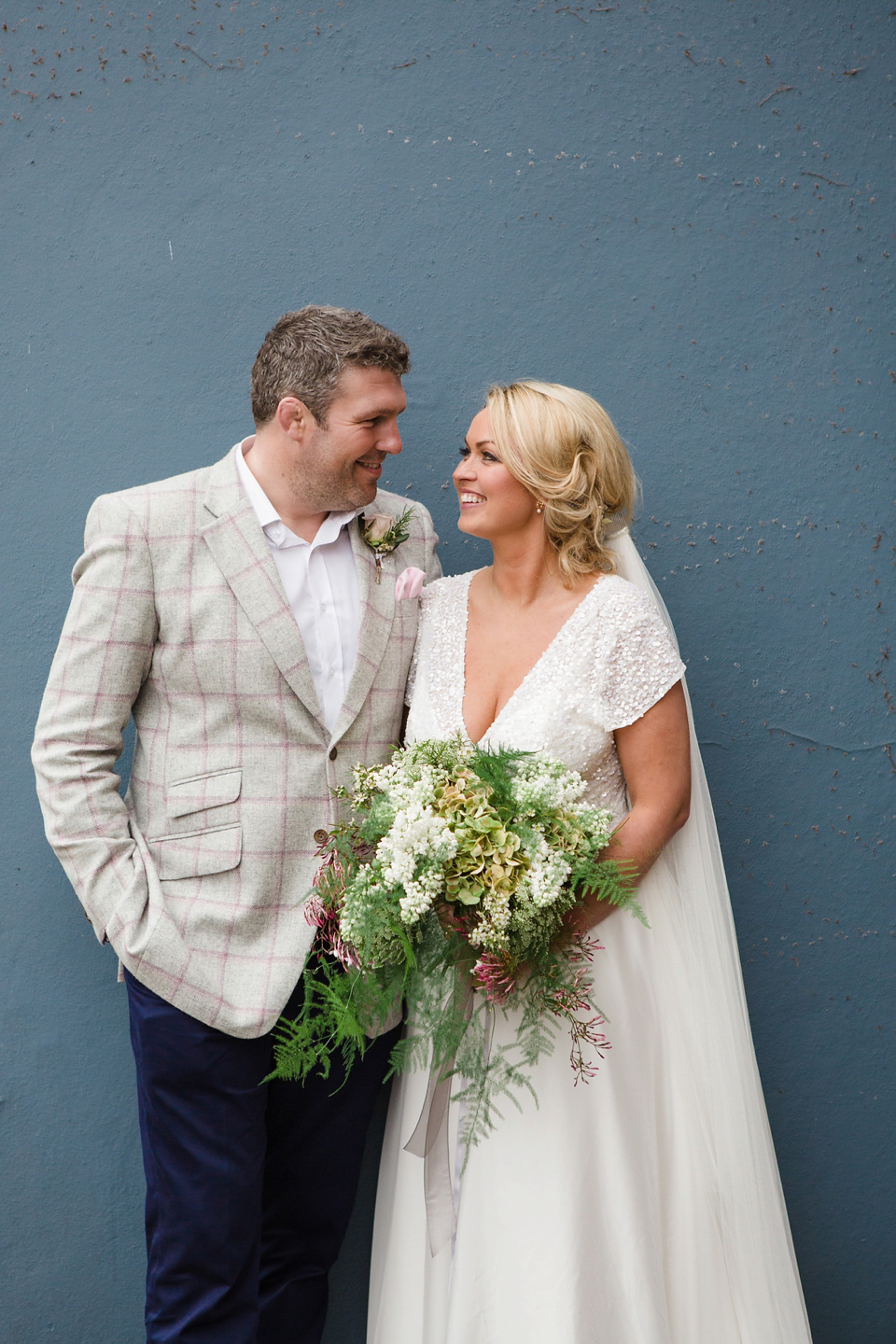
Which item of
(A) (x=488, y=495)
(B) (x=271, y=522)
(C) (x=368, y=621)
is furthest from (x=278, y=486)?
(A) (x=488, y=495)

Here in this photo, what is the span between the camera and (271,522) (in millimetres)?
2236

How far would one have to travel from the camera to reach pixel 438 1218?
223 cm

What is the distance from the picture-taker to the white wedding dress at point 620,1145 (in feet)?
6.98

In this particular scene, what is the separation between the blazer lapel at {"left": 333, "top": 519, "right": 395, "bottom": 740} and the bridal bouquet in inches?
6.8

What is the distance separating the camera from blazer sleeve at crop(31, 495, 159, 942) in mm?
2074

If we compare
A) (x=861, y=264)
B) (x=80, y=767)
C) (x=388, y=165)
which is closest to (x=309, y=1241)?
(x=80, y=767)

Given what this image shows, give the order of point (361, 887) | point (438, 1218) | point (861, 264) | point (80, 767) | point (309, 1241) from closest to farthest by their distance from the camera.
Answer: point (361, 887)
point (80, 767)
point (438, 1218)
point (309, 1241)
point (861, 264)

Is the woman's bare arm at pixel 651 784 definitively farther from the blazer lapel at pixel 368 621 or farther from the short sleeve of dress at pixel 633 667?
the blazer lapel at pixel 368 621

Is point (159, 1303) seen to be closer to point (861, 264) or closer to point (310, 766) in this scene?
point (310, 766)

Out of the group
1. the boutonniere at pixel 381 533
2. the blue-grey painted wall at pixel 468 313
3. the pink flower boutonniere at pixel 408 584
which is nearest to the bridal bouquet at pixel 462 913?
the pink flower boutonniere at pixel 408 584

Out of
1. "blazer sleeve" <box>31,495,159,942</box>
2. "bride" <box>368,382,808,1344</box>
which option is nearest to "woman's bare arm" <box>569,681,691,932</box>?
"bride" <box>368,382,808,1344</box>

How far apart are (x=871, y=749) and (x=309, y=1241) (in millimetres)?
2022

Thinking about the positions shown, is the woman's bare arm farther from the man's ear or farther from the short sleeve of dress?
the man's ear

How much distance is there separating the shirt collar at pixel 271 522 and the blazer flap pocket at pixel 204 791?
547mm
